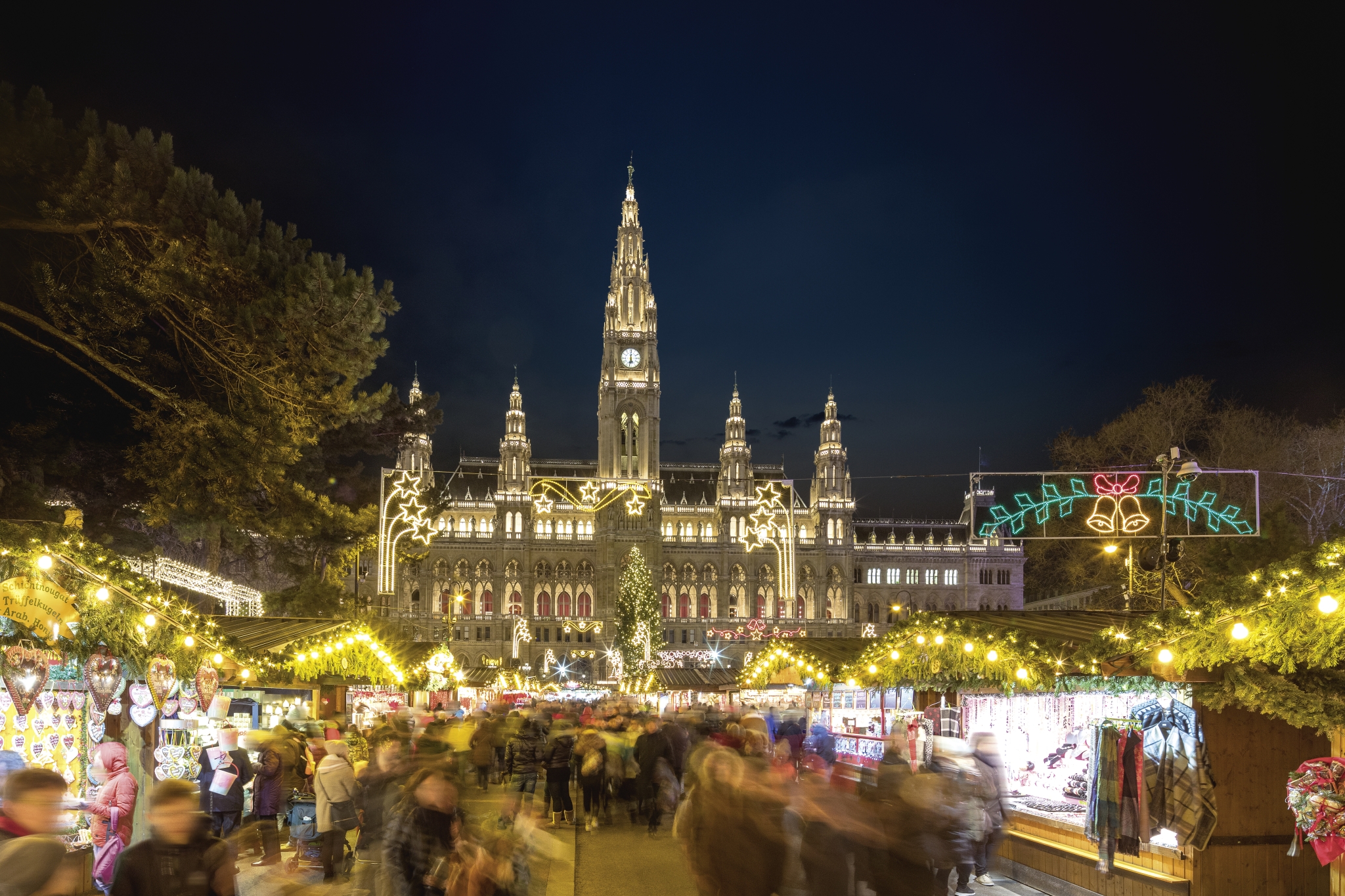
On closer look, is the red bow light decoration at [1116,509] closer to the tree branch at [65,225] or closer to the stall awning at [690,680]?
the tree branch at [65,225]

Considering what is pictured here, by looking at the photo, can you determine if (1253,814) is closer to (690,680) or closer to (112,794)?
(112,794)

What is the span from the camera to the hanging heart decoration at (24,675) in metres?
7.58

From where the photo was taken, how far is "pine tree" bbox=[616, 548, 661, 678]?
66812 mm

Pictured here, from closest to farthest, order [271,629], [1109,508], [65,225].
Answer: [65,225] → [271,629] → [1109,508]

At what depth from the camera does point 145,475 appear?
37.2 ft

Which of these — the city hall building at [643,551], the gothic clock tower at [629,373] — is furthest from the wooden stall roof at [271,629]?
the gothic clock tower at [629,373]

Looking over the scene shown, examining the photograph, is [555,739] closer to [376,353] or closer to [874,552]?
[376,353]

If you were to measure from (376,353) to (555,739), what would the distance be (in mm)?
5461

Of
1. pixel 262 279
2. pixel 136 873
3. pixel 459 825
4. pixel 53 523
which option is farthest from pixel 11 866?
pixel 262 279

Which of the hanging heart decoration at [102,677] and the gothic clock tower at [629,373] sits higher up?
the gothic clock tower at [629,373]

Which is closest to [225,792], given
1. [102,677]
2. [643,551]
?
[102,677]

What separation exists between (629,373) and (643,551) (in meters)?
13.7

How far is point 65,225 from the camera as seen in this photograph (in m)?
10.0

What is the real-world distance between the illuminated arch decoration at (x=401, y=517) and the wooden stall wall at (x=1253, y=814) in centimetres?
982
